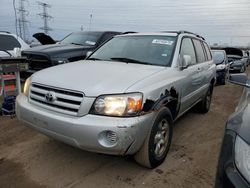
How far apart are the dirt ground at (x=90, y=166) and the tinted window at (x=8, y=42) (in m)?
3.55

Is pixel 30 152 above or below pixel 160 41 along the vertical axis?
below

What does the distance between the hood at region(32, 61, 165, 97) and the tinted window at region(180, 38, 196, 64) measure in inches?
37.4

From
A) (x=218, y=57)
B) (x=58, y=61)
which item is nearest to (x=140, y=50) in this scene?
(x=58, y=61)

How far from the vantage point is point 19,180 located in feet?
10.2

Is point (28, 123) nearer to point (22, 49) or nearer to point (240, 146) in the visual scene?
point (240, 146)

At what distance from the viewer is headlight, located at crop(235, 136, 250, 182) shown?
68.0 inches

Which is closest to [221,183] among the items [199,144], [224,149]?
[224,149]

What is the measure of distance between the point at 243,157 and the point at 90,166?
216 centimetres

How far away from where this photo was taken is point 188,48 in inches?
187

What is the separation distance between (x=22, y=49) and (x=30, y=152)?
4705 mm

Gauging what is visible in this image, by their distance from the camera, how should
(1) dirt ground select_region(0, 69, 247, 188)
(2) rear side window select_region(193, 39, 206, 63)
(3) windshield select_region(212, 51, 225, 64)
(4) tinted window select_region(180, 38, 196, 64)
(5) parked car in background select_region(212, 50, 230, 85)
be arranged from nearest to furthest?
(1) dirt ground select_region(0, 69, 247, 188)
(4) tinted window select_region(180, 38, 196, 64)
(2) rear side window select_region(193, 39, 206, 63)
(5) parked car in background select_region(212, 50, 230, 85)
(3) windshield select_region(212, 51, 225, 64)

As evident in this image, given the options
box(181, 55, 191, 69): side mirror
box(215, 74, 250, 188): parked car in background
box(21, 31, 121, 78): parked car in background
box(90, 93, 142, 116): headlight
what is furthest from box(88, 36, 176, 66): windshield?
box(21, 31, 121, 78): parked car in background

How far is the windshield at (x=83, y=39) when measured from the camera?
26.8 feet

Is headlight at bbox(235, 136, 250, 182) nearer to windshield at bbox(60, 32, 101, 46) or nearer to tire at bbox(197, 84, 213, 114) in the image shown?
tire at bbox(197, 84, 213, 114)
